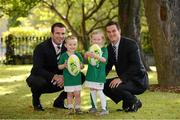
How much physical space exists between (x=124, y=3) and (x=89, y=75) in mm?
12976

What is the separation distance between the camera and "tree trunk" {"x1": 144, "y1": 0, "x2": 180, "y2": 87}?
14.5m

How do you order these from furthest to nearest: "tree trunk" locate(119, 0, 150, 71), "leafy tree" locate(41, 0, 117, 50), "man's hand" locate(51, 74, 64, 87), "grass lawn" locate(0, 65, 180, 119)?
"leafy tree" locate(41, 0, 117, 50) → "tree trunk" locate(119, 0, 150, 71) → "man's hand" locate(51, 74, 64, 87) → "grass lawn" locate(0, 65, 180, 119)

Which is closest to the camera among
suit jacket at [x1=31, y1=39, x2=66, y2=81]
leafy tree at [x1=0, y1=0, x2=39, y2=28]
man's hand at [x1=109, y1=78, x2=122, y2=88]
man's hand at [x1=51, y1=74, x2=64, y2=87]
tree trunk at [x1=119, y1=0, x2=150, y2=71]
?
man's hand at [x1=109, y1=78, x2=122, y2=88]

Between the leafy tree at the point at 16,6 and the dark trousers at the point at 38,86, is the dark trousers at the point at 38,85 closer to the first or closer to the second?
the dark trousers at the point at 38,86

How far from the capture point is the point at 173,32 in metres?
14.6

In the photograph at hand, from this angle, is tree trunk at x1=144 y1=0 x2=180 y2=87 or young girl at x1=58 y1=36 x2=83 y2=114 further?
tree trunk at x1=144 y1=0 x2=180 y2=87

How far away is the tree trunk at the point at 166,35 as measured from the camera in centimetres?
1452

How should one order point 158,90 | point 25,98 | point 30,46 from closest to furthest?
point 25,98 → point 158,90 → point 30,46

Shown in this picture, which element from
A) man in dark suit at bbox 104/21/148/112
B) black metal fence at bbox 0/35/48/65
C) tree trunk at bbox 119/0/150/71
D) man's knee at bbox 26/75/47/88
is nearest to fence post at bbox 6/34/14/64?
black metal fence at bbox 0/35/48/65

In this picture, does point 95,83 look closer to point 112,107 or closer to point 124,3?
point 112,107

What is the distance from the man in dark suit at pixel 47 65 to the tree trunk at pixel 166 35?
5.16 metres

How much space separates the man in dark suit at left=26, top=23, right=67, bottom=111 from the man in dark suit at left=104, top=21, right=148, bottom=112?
33.8 inches

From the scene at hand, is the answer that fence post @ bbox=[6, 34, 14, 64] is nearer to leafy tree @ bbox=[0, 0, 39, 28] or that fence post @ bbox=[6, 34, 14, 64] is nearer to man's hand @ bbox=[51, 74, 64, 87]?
leafy tree @ bbox=[0, 0, 39, 28]

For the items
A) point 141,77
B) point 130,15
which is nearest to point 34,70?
point 141,77
